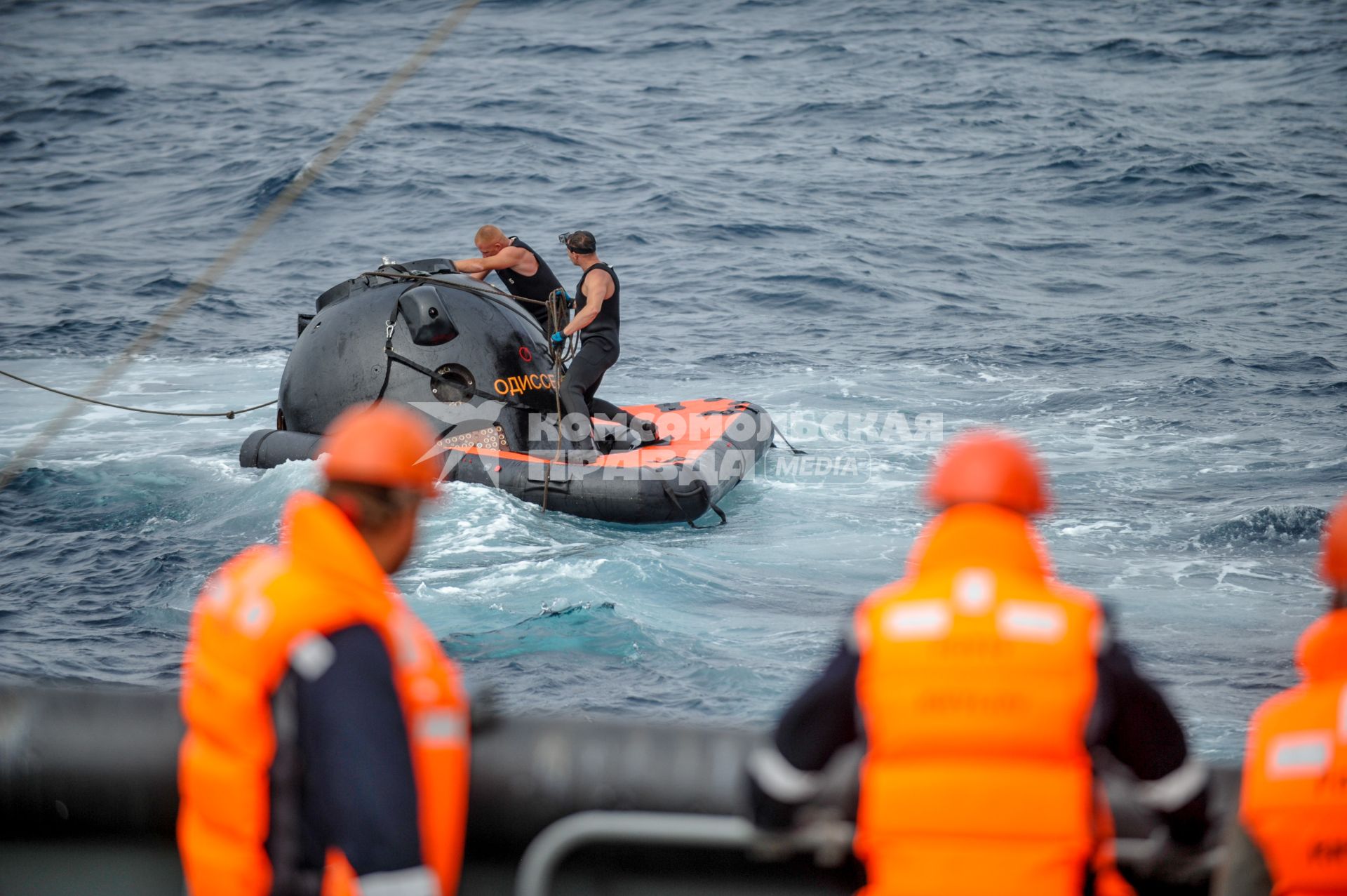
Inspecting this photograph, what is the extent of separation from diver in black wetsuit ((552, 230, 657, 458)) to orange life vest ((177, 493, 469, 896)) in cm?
670

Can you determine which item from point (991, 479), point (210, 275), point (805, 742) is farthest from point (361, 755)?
point (210, 275)

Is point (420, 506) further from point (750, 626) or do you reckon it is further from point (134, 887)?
point (750, 626)

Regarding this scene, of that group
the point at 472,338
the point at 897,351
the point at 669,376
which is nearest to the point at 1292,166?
the point at 897,351

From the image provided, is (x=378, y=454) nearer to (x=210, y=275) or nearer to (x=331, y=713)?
(x=331, y=713)

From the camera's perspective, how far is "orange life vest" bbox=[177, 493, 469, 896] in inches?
69.9

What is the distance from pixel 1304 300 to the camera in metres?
14.0

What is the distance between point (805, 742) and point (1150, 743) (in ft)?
1.58

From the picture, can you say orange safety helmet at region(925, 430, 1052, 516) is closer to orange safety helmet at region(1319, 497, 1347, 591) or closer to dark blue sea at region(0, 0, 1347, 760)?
orange safety helmet at region(1319, 497, 1347, 591)

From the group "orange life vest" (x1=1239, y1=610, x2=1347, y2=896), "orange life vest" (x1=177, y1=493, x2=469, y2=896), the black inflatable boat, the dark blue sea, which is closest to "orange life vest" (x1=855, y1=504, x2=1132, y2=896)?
"orange life vest" (x1=1239, y1=610, x2=1347, y2=896)

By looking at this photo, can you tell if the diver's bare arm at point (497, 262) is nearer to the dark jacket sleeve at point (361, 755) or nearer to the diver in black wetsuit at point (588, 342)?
the diver in black wetsuit at point (588, 342)

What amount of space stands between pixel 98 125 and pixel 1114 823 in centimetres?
2343

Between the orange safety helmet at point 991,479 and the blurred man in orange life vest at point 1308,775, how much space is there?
1.49 feet

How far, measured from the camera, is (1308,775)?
189 centimetres

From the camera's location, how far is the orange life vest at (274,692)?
1775 millimetres
